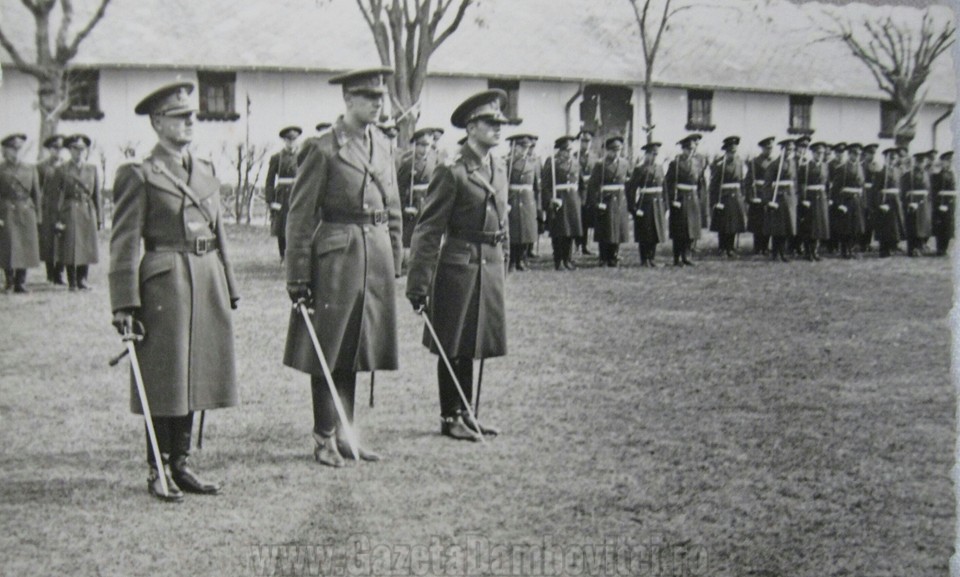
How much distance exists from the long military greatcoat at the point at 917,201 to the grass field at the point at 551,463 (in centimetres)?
488

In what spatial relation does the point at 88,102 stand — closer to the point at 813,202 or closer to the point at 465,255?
the point at 813,202

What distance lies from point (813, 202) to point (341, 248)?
35.0 feet

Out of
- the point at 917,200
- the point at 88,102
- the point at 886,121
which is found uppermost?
the point at 88,102

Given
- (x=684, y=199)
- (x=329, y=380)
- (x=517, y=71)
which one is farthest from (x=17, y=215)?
(x=517, y=71)

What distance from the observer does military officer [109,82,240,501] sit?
4426 millimetres

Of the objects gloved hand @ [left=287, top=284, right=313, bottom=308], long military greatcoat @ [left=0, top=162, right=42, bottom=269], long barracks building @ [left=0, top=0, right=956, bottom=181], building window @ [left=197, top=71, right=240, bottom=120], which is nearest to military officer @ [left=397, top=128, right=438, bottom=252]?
long barracks building @ [left=0, top=0, right=956, bottom=181]

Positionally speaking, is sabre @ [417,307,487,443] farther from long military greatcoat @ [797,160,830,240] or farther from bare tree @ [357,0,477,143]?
long military greatcoat @ [797,160,830,240]

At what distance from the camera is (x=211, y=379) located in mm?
4656

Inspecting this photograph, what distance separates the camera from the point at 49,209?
37.1 ft

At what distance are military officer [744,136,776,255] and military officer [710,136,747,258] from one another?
4.5 inches

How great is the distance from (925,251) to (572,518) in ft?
34.8

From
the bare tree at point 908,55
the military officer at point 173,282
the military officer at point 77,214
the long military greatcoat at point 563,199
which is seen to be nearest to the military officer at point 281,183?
the military officer at point 77,214

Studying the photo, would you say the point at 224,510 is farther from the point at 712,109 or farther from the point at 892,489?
the point at 712,109


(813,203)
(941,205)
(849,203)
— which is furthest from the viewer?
(813,203)
